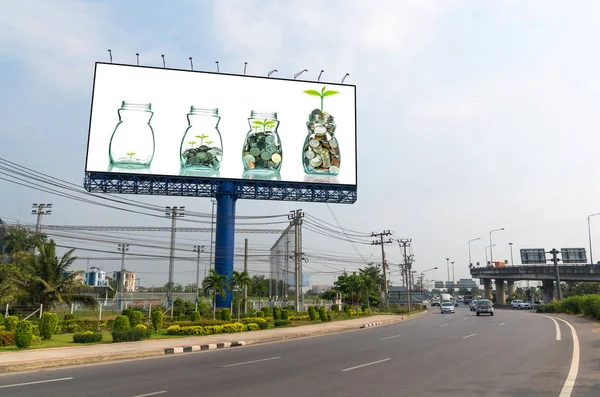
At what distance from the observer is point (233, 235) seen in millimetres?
40156

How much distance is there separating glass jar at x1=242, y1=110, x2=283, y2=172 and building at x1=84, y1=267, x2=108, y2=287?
71.8 m

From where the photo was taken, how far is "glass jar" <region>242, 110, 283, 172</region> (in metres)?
39.1

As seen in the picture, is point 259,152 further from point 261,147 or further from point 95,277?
point 95,277

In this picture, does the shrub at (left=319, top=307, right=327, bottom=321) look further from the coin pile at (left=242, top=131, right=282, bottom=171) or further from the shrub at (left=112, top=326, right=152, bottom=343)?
the shrub at (left=112, top=326, right=152, bottom=343)

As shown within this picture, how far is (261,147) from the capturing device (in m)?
39.3

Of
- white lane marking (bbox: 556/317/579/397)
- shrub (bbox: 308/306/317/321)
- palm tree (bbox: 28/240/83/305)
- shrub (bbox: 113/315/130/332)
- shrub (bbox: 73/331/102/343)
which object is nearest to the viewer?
white lane marking (bbox: 556/317/579/397)

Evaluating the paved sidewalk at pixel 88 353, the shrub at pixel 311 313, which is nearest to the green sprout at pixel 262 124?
the shrub at pixel 311 313

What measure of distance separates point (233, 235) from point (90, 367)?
26482mm

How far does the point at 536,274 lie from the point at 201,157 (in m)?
68.1

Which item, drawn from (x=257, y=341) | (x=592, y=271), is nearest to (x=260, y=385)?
(x=257, y=341)

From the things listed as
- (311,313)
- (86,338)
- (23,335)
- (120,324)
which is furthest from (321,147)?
(23,335)

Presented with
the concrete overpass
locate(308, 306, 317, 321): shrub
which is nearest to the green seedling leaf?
locate(308, 306, 317, 321): shrub

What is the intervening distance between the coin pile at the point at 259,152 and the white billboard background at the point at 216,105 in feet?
2.03

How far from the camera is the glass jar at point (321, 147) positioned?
40281mm
